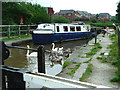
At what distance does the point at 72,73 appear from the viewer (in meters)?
5.45

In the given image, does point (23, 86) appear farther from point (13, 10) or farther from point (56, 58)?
point (13, 10)

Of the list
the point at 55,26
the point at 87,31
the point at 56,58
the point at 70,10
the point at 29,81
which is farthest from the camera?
the point at 70,10

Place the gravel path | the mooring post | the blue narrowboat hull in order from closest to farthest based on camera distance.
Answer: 1. the mooring post
2. the gravel path
3. the blue narrowboat hull

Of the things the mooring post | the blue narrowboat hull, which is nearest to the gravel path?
the mooring post

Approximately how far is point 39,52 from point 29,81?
873 mm

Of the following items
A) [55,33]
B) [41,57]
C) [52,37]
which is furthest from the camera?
[55,33]

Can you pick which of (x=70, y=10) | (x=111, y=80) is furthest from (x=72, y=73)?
(x=70, y=10)

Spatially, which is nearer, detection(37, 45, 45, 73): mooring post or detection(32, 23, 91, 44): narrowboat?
detection(37, 45, 45, 73): mooring post

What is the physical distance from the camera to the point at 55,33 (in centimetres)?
1552

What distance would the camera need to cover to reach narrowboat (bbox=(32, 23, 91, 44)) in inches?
580

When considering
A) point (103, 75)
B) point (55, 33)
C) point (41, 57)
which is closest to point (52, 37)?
point (55, 33)

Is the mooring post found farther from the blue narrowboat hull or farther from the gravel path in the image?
the blue narrowboat hull

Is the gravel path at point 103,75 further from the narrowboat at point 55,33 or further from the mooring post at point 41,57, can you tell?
the narrowboat at point 55,33

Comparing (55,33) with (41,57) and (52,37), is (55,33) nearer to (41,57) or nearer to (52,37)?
(52,37)
